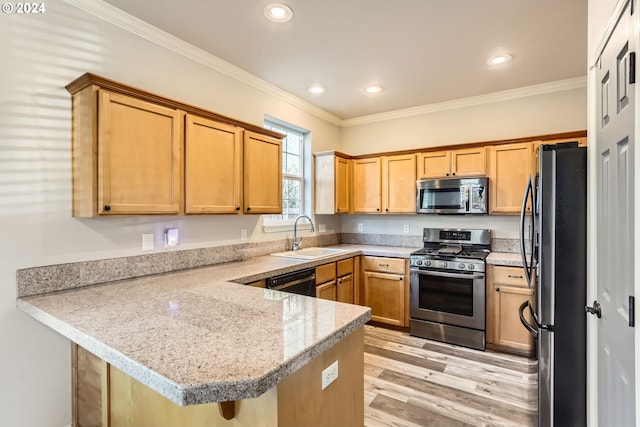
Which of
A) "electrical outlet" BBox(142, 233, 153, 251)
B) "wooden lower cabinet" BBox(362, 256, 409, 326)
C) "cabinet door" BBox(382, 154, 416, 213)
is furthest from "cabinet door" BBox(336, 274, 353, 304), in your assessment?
"electrical outlet" BBox(142, 233, 153, 251)

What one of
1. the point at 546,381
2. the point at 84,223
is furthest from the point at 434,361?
the point at 84,223

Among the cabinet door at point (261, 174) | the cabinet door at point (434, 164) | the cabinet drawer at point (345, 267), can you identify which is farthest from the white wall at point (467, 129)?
the cabinet door at point (261, 174)

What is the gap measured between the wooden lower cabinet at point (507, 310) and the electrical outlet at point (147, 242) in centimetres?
304

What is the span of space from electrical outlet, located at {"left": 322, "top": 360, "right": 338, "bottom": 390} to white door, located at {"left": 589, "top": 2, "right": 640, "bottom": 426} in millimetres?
988

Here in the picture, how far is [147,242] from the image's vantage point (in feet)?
7.68

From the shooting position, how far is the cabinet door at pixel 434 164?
372 cm

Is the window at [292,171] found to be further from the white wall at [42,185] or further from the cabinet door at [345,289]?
the white wall at [42,185]

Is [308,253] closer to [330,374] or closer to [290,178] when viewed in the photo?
[290,178]

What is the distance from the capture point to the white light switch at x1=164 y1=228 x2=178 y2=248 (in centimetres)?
246

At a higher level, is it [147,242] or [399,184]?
[399,184]

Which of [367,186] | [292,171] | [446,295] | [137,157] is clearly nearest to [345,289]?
[446,295]

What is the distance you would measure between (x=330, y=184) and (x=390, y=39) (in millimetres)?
1890

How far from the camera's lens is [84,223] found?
2.02 metres

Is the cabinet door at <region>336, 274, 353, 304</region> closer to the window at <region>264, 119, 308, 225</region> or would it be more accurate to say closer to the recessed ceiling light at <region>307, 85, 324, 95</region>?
the window at <region>264, 119, 308, 225</region>
